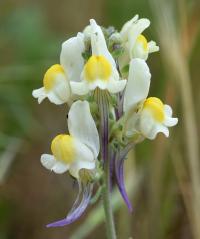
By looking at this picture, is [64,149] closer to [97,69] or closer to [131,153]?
[97,69]

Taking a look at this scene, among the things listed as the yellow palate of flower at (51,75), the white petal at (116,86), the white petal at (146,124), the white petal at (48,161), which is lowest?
the white petal at (48,161)

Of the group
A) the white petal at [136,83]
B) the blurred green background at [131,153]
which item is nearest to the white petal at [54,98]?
the white petal at [136,83]

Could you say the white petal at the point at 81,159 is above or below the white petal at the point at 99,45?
below

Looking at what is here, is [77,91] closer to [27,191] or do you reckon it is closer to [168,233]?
[168,233]

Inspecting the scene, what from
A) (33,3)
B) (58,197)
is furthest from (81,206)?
(33,3)

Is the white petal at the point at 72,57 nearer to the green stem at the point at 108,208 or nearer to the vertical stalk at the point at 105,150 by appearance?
the vertical stalk at the point at 105,150

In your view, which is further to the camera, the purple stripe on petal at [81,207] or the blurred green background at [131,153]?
the blurred green background at [131,153]

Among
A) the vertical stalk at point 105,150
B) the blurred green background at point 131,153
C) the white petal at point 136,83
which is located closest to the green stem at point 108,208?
the vertical stalk at point 105,150
